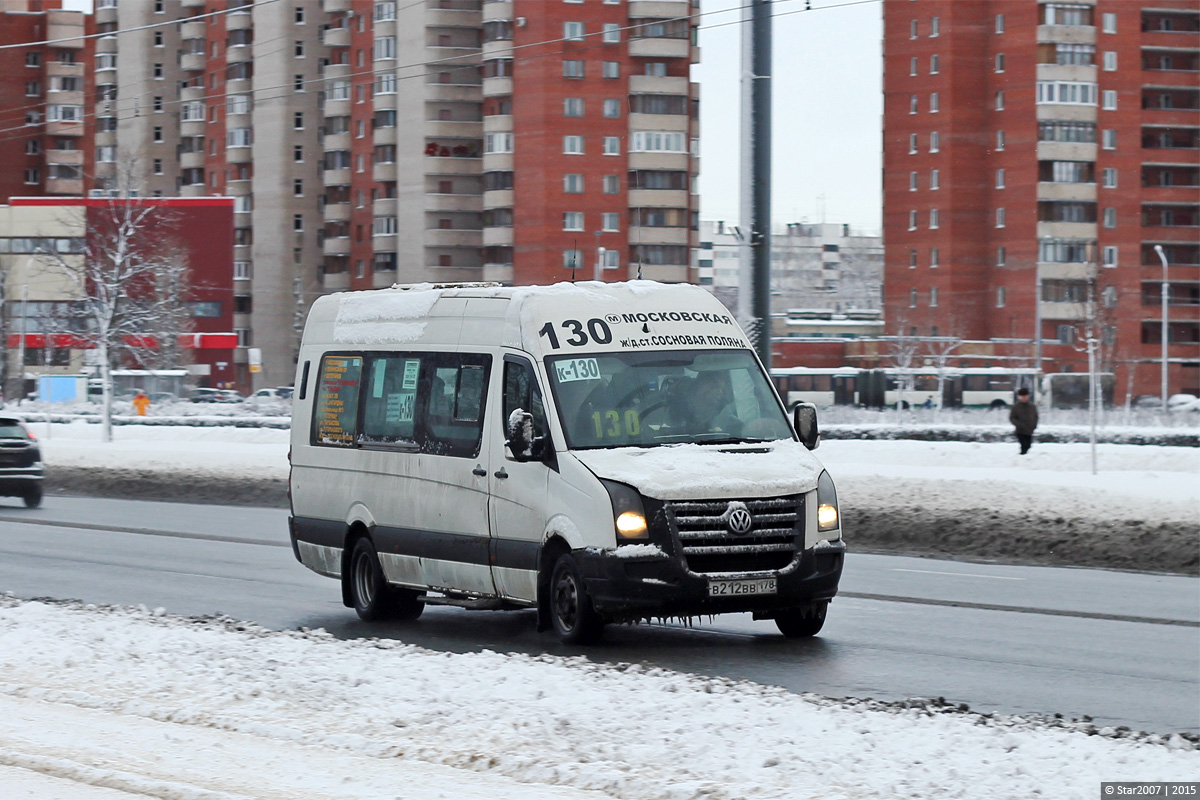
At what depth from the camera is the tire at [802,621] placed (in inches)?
471

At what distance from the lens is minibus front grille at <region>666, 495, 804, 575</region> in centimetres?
1105

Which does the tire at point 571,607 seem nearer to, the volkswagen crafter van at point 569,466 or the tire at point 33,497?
the volkswagen crafter van at point 569,466

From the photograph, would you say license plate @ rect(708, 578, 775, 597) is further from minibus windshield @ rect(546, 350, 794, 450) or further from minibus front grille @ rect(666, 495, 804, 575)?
minibus windshield @ rect(546, 350, 794, 450)

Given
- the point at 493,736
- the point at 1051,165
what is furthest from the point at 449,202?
the point at 493,736

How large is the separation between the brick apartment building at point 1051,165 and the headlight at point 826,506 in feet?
296

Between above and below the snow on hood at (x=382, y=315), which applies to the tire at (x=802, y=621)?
below

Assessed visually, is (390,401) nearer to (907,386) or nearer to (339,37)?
(907,386)

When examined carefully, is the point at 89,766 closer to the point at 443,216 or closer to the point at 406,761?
the point at 406,761

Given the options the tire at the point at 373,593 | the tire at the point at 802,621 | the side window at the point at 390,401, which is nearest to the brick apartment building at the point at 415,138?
the side window at the point at 390,401

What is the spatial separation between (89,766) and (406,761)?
4.32ft

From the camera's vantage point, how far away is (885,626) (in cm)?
1288

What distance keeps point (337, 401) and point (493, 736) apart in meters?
6.96

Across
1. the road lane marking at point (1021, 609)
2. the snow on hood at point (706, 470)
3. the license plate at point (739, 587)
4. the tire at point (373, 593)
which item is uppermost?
the snow on hood at point (706, 470)

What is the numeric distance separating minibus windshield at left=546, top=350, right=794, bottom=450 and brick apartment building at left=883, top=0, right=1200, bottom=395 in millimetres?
89684
